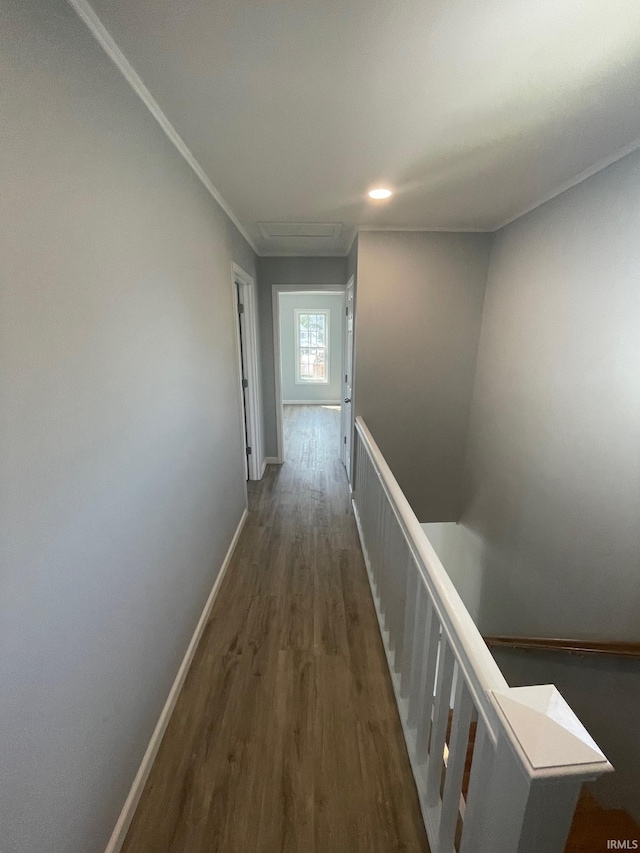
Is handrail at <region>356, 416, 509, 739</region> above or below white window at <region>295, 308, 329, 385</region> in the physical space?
below

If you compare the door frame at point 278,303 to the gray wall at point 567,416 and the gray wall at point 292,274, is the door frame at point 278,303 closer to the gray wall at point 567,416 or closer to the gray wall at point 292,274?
the gray wall at point 292,274

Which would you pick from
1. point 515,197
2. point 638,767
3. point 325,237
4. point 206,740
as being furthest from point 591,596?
point 325,237

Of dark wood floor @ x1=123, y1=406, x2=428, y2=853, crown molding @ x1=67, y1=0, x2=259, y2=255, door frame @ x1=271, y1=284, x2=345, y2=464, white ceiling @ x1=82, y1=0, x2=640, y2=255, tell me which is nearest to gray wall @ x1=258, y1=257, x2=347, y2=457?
door frame @ x1=271, y1=284, x2=345, y2=464

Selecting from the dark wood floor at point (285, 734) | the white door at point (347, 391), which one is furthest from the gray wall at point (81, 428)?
the white door at point (347, 391)

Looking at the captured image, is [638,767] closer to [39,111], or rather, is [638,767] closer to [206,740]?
[206,740]

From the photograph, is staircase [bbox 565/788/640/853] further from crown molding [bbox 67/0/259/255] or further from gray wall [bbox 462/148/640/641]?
crown molding [bbox 67/0/259/255]

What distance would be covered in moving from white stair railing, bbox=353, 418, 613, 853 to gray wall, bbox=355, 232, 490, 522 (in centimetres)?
165

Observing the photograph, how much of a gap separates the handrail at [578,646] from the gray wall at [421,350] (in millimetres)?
1523

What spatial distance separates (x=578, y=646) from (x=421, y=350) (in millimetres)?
2234

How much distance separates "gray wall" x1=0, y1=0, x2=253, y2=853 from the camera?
74 centimetres

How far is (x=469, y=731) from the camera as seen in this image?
1.05 meters

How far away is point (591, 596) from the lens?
1818 millimetres

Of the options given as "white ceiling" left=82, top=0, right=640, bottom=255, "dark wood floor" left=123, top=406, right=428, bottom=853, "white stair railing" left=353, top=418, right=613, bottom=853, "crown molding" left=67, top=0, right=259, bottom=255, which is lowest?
"dark wood floor" left=123, top=406, right=428, bottom=853

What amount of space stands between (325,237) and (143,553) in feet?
9.49
